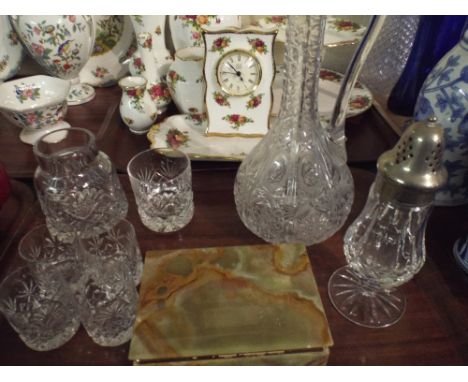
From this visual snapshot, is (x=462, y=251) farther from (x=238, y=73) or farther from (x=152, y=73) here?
(x=152, y=73)

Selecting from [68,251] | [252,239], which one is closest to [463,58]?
[252,239]

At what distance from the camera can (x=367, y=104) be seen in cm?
69

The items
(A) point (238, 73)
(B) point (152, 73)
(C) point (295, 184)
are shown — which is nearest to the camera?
(C) point (295, 184)

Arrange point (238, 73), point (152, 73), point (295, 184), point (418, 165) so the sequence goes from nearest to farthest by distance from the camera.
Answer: point (418, 165)
point (295, 184)
point (238, 73)
point (152, 73)

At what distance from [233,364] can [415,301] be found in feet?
0.69

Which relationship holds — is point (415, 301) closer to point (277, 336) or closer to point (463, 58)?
point (277, 336)

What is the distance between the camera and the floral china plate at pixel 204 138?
612 millimetres

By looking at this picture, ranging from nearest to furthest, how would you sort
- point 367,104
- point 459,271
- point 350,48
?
point 459,271 < point 367,104 < point 350,48

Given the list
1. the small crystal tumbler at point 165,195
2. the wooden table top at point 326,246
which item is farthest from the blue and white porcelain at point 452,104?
the small crystal tumbler at point 165,195

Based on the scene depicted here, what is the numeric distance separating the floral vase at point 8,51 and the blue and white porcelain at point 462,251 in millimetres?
792

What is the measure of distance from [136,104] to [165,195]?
206 mm

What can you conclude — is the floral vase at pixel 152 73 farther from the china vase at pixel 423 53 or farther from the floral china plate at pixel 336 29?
the china vase at pixel 423 53

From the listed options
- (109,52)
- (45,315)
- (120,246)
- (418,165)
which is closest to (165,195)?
(120,246)

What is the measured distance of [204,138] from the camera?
65 cm
